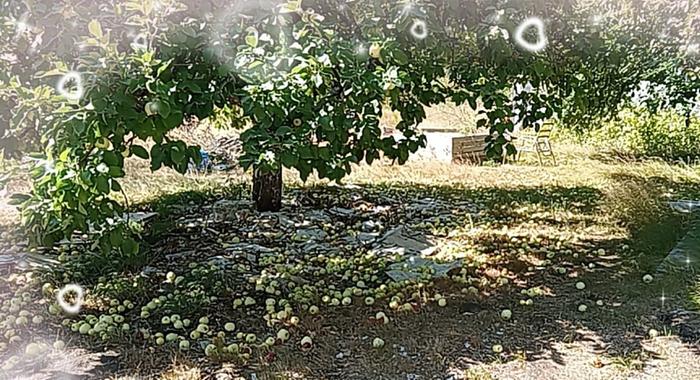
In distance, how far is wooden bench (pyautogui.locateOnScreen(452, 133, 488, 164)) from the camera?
7.85 m

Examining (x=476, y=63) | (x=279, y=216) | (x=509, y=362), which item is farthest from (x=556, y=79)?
(x=279, y=216)

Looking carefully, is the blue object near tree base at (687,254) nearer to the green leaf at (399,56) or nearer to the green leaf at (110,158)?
the green leaf at (399,56)

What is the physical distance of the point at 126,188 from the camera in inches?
213

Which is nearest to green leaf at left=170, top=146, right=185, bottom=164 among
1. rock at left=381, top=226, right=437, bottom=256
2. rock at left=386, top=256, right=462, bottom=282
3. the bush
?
rock at left=386, top=256, right=462, bottom=282

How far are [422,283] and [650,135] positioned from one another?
21.5 feet

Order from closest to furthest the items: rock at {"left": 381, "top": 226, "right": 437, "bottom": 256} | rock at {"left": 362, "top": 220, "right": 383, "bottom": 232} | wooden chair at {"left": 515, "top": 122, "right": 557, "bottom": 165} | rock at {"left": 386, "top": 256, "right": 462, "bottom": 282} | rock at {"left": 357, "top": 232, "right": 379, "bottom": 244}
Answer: rock at {"left": 386, "top": 256, "right": 462, "bottom": 282}
rock at {"left": 381, "top": 226, "right": 437, "bottom": 256}
rock at {"left": 357, "top": 232, "right": 379, "bottom": 244}
rock at {"left": 362, "top": 220, "right": 383, "bottom": 232}
wooden chair at {"left": 515, "top": 122, "right": 557, "bottom": 165}

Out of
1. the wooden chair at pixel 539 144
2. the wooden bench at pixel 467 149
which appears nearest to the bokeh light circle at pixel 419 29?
the wooden bench at pixel 467 149

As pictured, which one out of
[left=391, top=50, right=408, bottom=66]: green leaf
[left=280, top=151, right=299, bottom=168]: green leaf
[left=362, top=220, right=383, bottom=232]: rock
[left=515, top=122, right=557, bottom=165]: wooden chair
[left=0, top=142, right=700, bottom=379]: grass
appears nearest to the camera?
[left=280, top=151, right=299, bottom=168]: green leaf

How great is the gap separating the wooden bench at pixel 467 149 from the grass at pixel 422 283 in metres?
2.17

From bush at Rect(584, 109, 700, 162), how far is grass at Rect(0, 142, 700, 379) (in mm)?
2733

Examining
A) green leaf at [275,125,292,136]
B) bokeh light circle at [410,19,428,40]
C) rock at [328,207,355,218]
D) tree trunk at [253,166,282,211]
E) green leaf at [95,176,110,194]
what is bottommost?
rock at [328,207,355,218]

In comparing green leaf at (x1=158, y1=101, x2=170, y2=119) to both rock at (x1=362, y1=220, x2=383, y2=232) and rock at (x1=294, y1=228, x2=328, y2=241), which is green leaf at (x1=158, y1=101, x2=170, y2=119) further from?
rock at (x1=362, y1=220, x2=383, y2=232)

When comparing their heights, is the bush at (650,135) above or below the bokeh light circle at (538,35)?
below

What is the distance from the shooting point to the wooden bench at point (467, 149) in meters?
7.85
